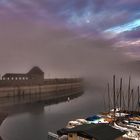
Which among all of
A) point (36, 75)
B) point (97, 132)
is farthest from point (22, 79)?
point (97, 132)

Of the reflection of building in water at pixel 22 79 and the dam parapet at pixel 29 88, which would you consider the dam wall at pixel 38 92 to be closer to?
the dam parapet at pixel 29 88

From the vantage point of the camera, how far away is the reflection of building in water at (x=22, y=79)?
3832 inches

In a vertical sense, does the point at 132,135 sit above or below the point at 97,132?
below

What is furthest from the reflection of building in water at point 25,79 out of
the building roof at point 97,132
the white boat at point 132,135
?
the building roof at point 97,132

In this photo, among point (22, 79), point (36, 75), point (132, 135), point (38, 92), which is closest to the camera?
point (132, 135)

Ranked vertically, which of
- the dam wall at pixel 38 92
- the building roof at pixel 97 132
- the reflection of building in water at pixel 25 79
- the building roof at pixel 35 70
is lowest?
the dam wall at pixel 38 92

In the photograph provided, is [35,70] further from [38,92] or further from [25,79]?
[38,92]

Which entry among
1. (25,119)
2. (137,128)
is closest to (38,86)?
(25,119)

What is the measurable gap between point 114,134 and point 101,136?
5.74ft

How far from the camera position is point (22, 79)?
351 ft

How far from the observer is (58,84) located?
420ft

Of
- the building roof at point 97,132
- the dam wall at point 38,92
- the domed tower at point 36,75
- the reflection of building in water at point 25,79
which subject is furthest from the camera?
the domed tower at point 36,75

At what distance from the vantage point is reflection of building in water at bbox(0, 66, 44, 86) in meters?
97.3

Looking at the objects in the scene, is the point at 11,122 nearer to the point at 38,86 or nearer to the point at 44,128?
the point at 44,128
